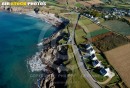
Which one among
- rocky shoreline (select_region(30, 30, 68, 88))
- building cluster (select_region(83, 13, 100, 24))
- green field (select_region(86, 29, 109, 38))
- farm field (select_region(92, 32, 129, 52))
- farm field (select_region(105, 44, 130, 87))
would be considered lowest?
rocky shoreline (select_region(30, 30, 68, 88))

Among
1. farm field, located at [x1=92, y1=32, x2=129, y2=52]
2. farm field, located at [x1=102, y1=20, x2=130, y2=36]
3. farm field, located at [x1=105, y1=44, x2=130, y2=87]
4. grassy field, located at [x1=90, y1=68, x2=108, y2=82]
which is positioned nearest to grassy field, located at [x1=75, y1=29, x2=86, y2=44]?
farm field, located at [x1=92, y1=32, x2=129, y2=52]

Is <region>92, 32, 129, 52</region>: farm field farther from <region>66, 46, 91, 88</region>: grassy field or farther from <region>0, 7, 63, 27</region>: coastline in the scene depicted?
<region>0, 7, 63, 27</region>: coastline

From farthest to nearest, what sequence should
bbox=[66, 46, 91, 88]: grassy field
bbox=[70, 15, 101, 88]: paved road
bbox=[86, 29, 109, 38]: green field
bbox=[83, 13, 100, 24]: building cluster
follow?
bbox=[83, 13, 100, 24]: building cluster < bbox=[86, 29, 109, 38]: green field < bbox=[66, 46, 91, 88]: grassy field < bbox=[70, 15, 101, 88]: paved road

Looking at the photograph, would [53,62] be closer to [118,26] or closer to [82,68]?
[82,68]

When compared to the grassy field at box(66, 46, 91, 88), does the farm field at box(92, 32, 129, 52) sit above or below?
above

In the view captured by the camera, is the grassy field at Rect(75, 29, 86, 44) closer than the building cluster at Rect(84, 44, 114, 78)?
No

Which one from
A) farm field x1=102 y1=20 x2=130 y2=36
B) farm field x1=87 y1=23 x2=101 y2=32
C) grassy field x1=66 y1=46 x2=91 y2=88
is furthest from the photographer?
farm field x1=87 y1=23 x2=101 y2=32

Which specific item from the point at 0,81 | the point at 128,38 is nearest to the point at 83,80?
the point at 0,81
